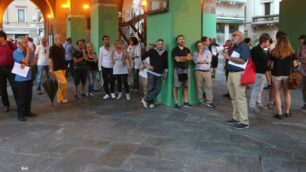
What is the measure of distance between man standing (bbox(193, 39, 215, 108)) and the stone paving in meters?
0.46

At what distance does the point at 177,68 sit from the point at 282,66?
2.20 meters

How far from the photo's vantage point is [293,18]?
1204 centimetres

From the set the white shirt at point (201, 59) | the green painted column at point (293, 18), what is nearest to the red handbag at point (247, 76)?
the white shirt at point (201, 59)

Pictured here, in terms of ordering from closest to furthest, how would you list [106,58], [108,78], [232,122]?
[232,122] → [106,58] → [108,78]

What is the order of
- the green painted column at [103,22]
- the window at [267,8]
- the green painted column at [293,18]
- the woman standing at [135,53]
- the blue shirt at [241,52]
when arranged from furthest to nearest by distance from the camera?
the window at [267,8]
the green painted column at [103,22]
the green painted column at [293,18]
the woman standing at [135,53]
the blue shirt at [241,52]

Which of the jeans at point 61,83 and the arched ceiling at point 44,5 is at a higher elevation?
the arched ceiling at point 44,5

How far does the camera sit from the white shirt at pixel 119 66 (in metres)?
9.03

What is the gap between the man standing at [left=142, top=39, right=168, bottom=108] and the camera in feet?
25.8

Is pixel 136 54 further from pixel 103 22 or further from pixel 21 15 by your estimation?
pixel 21 15

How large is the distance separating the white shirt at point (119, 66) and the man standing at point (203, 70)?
1943mm

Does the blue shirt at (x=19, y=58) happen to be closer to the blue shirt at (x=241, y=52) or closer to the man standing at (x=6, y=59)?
the man standing at (x=6, y=59)

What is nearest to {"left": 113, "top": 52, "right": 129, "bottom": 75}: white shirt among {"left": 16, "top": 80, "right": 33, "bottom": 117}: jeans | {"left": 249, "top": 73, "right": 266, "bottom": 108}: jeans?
{"left": 16, "top": 80, "right": 33, "bottom": 117}: jeans

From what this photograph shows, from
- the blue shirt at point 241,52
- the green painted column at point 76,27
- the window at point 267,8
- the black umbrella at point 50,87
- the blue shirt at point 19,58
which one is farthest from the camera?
the window at point 267,8

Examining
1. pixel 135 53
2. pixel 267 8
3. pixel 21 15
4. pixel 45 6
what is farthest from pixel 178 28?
pixel 21 15
